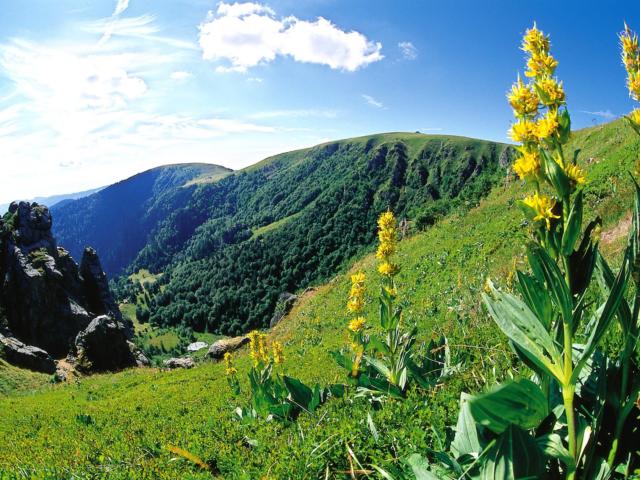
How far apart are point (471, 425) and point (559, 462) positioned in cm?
44

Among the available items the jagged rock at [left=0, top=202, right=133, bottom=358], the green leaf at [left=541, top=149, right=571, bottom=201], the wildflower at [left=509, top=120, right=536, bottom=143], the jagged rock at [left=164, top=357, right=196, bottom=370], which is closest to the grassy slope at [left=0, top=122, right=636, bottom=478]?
the green leaf at [left=541, top=149, right=571, bottom=201]

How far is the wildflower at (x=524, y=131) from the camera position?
2.09 metres

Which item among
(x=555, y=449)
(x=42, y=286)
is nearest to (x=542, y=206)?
(x=555, y=449)

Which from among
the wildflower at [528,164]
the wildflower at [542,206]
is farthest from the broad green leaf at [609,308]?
the wildflower at [528,164]

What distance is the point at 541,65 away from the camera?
7.37 feet

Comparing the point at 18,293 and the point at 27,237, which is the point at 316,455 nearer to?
the point at 18,293

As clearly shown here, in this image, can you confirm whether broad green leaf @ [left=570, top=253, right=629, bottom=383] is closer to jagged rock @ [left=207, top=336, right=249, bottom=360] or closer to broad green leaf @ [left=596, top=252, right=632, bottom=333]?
broad green leaf @ [left=596, top=252, right=632, bottom=333]

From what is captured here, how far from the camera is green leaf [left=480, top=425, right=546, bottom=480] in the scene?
176 cm

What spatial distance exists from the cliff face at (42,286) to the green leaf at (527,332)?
3958cm

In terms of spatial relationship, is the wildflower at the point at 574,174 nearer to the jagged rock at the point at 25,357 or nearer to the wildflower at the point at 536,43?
the wildflower at the point at 536,43

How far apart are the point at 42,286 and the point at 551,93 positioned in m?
51.6

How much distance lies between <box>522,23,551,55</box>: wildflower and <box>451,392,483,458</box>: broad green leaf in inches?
78.9

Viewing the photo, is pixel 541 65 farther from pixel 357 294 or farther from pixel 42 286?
pixel 42 286

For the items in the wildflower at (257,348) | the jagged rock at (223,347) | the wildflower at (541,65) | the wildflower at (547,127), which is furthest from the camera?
the jagged rock at (223,347)
